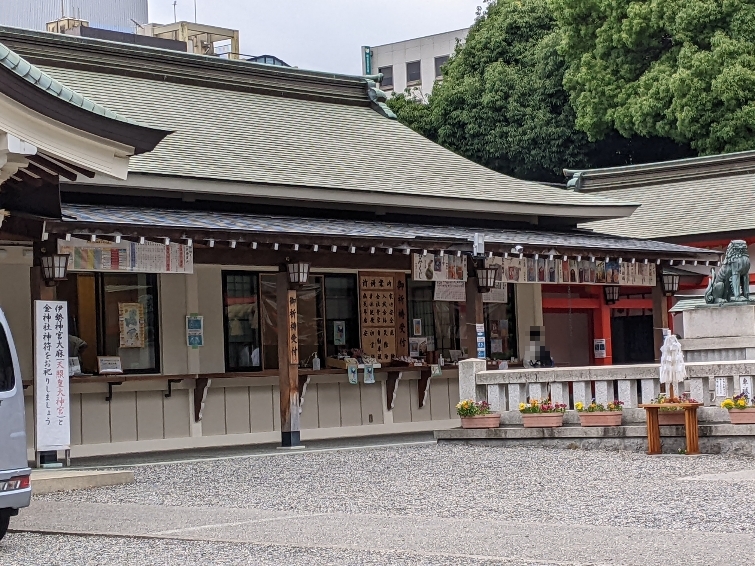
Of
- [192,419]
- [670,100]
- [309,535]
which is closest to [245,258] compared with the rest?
[192,419]

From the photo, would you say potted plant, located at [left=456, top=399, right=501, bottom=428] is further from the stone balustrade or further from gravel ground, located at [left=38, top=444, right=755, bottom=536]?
gravel ground, located at [left=38, top=444, right=755, bottom=536]

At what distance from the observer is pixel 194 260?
56.3 ft

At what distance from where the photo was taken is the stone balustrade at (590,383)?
14.9 m

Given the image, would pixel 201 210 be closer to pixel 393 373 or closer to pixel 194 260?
pixel 194 260

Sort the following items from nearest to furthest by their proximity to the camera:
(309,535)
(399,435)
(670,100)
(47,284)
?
(309,535) → (47,284) → (399,435) → (670,100)

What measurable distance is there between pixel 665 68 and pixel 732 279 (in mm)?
18246

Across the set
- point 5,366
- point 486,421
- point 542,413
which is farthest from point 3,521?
point 486,421

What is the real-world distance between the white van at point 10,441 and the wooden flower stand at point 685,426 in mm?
7824

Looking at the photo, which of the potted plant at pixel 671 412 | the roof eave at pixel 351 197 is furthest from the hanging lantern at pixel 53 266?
the potted plant at pixel 671 412

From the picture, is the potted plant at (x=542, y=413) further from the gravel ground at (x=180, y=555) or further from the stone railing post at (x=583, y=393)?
the gravel ground at (x=180, y=555)

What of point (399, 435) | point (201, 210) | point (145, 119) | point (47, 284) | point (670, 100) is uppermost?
point (670, 100)

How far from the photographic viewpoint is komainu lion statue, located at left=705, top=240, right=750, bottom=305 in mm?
18375

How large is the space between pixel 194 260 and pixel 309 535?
8632mm

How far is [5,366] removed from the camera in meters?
9.64
